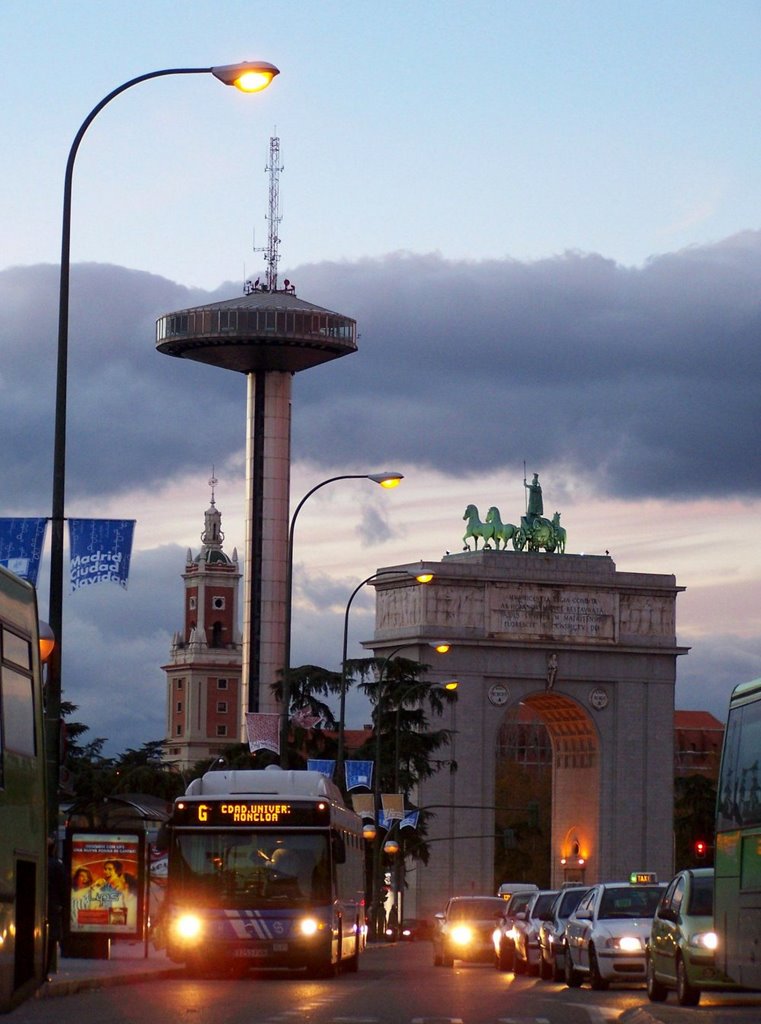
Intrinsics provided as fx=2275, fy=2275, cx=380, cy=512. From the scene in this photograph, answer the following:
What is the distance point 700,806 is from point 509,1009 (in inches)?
3938

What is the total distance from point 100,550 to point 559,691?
8193 centimetres

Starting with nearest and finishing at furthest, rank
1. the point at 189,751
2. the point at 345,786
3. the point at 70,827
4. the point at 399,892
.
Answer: the point at 70,827, the point at 345,786, the point at 399,892, the point at 189,751

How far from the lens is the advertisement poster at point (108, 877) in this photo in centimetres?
3325

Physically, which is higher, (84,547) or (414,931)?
(84,547)

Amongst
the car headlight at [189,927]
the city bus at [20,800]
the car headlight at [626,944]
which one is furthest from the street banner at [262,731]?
the city bus at [20,800]

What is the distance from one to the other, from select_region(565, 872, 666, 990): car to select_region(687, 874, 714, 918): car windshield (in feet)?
13.5

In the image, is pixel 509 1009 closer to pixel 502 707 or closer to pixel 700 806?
pixel 502 707

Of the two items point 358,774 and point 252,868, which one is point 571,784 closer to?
point 358,774

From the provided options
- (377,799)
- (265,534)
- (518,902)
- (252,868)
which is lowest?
(518,902)

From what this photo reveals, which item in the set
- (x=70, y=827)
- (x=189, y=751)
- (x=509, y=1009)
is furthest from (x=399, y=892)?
(x=189, y=751)

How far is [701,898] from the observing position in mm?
25844

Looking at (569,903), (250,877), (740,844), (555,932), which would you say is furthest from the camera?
(569,903)

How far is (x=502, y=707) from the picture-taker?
105500 millimetres

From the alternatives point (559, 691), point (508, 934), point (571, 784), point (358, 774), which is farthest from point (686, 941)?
point (571, 784)
